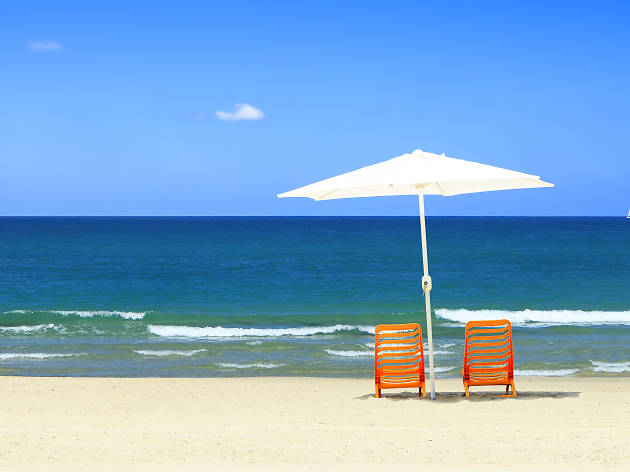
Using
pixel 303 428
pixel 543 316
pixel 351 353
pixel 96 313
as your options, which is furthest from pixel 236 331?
pixel 303 428

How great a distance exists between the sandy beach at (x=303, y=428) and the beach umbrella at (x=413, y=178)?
3.86 ft

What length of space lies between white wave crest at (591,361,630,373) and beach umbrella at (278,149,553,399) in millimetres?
5708

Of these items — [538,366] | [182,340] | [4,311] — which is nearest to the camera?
[538,366]

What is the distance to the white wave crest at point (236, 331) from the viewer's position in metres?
18.1

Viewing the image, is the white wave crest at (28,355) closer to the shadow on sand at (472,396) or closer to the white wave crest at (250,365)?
the white wave crest at (250,365)

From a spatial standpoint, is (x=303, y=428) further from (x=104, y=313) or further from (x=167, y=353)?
(x=104, y=313)

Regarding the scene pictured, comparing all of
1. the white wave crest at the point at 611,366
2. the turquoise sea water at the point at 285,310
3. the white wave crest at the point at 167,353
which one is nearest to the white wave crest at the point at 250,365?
the turquoise sea water at the point at 285,310

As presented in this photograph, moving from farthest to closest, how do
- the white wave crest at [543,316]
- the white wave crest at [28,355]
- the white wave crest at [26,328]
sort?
the white wave crest at [543,316] → the white wave crest at [26,328] → the white wave crest at [28,355]

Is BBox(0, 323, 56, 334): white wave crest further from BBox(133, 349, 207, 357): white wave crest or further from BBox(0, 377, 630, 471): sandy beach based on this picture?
BBox(0, 377, 630, 471): sandy beach

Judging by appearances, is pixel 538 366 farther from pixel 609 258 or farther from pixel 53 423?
pixel 609 258

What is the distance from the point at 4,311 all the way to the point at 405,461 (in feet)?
68.5

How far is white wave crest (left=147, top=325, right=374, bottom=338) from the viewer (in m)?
18.1

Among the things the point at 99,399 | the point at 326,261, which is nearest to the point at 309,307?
the point at 99,399

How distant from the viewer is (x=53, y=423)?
830cm
